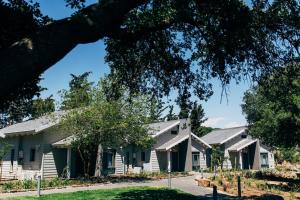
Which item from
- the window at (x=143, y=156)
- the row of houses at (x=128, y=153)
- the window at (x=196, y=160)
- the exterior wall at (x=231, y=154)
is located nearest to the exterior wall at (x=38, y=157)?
the row of houses at (x=128, y=153)

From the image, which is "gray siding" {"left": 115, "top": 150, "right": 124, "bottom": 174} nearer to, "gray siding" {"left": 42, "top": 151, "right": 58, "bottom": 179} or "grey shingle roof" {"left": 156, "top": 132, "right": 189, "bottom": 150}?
"grey shingle roof" {"left": 156, "top": 132, "right": 189, "bottom": 150}

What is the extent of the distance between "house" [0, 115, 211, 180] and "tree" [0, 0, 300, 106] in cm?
1196

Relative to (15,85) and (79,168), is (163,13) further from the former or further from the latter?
(79,168)

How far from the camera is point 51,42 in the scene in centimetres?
543

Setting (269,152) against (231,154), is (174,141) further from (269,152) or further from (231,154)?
(269,152)

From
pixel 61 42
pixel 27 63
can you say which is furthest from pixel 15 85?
pixel 61 42

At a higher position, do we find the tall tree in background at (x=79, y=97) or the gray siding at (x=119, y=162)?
the tall tree in background at (x=79, y=97)

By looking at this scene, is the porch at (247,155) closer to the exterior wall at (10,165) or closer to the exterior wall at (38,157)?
the exterior wall at (38,157)

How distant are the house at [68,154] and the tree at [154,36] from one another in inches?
471

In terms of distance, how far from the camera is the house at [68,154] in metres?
30.4

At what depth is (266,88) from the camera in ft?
40.9

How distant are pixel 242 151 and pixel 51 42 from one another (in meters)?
48.5

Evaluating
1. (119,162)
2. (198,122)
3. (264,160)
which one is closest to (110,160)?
(119,162)

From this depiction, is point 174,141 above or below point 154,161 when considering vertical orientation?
above
